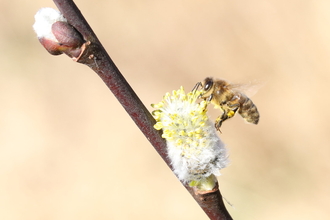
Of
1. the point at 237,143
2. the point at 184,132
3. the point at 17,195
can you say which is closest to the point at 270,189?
the point at 237,143

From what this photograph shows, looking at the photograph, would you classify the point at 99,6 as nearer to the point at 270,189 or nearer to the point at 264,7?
the point at 264,7

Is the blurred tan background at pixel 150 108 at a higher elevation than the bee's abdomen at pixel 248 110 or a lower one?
higher

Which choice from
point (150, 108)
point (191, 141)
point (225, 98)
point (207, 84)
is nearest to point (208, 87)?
point (207, 84)

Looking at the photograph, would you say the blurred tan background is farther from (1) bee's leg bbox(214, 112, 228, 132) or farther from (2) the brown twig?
(2) the brown twig

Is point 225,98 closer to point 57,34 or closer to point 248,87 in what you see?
point 248,87

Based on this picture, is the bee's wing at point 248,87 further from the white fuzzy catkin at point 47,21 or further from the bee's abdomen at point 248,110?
the white fuzzy catkin at point 47,21

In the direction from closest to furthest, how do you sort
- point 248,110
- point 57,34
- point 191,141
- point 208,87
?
point 57,34 → point 191,141 → point 208,87 → point 248,110

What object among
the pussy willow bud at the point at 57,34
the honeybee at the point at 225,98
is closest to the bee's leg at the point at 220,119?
the honeybee at the point at 225,98
